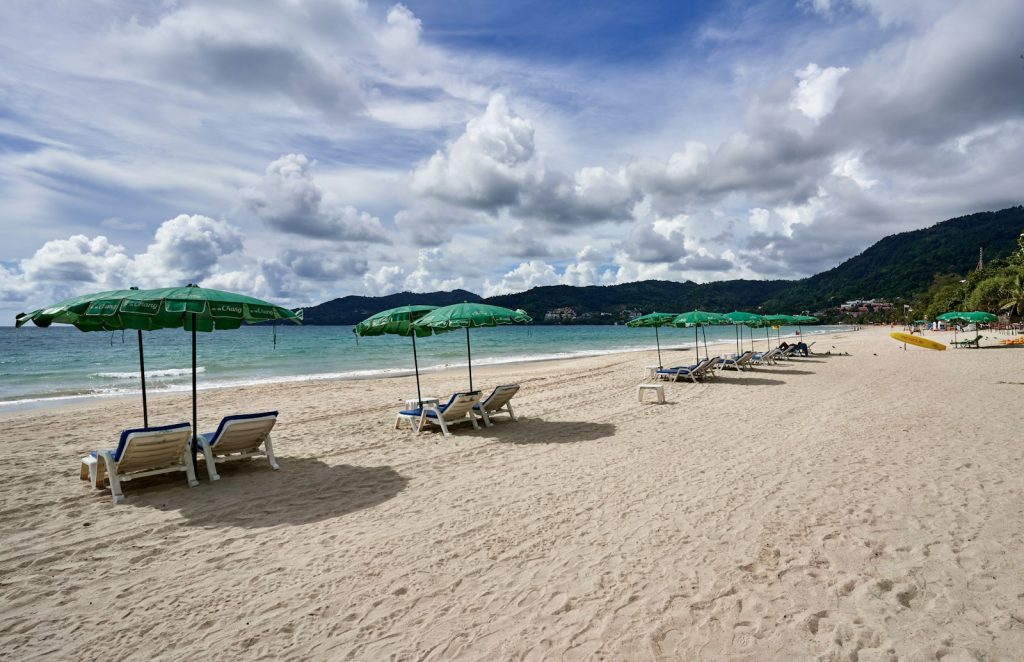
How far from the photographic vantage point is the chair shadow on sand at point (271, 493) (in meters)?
4.70

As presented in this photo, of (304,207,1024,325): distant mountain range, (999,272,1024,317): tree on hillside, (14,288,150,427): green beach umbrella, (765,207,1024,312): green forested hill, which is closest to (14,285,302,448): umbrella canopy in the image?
(14,288,150,427): green beach umbrella

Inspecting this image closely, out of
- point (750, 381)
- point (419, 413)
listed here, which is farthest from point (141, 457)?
point (750, 381)

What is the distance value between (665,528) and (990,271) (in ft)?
233

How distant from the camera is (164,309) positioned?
16.9 ft

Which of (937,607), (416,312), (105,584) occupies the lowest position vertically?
(937,607)

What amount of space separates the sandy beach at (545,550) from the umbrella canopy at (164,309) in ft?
5.69

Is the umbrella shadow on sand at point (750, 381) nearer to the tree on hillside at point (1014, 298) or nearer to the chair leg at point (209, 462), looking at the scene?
the chair leg at point (209, 462)

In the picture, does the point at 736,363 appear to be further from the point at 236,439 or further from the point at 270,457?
the point at 236,439

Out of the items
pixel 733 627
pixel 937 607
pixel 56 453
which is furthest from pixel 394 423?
pixel 937 607

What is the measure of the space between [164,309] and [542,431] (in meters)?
5.45

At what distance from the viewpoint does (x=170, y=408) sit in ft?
42.1

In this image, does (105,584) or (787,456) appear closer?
(105,584)

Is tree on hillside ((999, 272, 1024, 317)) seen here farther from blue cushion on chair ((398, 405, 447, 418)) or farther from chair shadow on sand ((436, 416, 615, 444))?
blue cushion on chair ((398, 405, 447, 418))

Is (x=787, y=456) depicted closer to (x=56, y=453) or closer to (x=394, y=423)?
(x=394, y=423)
